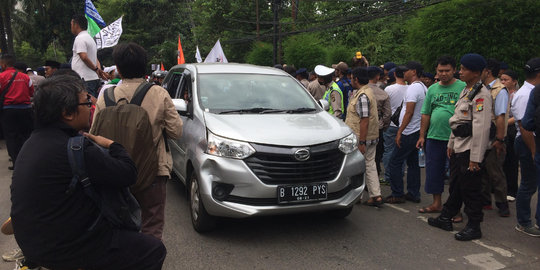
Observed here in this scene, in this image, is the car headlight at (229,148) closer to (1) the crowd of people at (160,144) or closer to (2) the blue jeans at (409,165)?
(1) the crowd of people at (160,144)

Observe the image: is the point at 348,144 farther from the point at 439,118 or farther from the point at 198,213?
the point at 198,213

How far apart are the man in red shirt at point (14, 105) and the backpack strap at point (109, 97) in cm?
475

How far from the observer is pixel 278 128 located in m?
4.19

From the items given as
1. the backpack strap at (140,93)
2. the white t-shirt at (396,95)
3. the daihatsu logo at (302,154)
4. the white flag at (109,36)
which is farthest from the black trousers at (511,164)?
the white flag at (109,36)

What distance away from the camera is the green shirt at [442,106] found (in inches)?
191

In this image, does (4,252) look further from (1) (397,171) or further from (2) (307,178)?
(1) (397,171)

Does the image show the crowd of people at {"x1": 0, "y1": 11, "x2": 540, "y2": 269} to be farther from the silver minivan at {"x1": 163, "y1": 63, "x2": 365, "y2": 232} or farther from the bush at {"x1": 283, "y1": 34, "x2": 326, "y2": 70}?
the bush at {"x1": 283, "y1": 34, "x2": 326, "y2": 70}

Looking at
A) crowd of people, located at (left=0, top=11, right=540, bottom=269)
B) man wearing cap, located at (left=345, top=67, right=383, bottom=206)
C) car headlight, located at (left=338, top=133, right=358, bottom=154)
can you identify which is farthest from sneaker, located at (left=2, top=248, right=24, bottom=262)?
man wearing cap, located at (left=345, top=67, right=383, bottom=206)

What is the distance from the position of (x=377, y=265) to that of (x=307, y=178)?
1028 mm

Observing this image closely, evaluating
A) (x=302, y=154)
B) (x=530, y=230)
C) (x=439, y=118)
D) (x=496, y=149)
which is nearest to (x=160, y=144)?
(x=302, y=154)

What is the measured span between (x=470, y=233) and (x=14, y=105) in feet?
23.7

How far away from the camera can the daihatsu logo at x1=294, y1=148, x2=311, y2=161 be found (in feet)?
13.0

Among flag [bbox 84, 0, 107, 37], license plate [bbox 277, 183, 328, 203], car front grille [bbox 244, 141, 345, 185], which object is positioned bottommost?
license plate [bbox 277, 183, 328, 203]

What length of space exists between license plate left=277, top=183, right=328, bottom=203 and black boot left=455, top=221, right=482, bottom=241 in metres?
1.55
